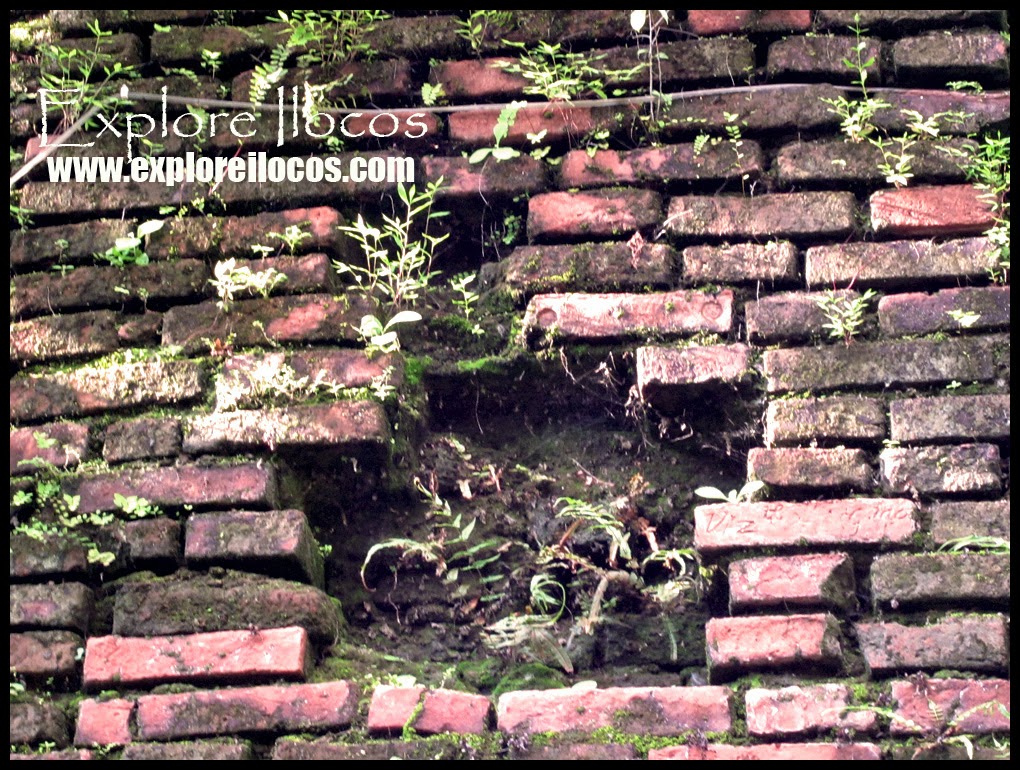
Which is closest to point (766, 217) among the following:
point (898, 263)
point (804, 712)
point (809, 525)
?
point (898, 263)

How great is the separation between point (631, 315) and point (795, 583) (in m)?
0.58

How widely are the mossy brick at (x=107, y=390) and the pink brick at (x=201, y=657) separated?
46cm

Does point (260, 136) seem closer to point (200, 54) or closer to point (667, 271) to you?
point (200, 54)

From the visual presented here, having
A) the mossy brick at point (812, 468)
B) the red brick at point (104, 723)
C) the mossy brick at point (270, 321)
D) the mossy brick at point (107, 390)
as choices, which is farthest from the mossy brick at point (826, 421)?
the red brick at point (104, 723)

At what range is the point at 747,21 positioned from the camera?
102 inches

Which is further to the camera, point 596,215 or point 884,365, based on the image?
point 596,215

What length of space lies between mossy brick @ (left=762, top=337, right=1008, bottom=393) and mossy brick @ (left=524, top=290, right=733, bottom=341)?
14 cm

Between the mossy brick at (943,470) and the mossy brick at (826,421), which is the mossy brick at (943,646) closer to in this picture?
the mossy brick at (943,470)

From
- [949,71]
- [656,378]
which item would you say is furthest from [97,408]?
[949,71]

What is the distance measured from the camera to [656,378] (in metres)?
2.29

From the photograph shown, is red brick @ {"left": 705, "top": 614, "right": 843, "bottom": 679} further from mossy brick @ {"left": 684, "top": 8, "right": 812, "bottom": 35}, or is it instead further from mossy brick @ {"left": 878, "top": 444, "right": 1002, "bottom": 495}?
mossy brick @ {"left": 684, "top": 8, "right": 812, "bottom": 35}

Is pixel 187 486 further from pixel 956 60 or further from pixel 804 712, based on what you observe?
pixel 956 60

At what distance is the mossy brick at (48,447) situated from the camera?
2281 millimetres

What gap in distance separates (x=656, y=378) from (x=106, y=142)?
122 cm
